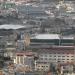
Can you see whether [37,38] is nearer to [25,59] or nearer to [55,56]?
[55,56]

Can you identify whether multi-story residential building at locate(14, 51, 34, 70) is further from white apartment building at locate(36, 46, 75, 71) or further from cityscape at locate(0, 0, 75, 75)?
white apartment building at locate(36, 46, 75, 71)

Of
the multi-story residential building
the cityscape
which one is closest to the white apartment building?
the cityscape

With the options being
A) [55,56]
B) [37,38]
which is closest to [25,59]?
[55,56]

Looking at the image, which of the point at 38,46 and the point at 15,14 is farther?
the point at 15,14

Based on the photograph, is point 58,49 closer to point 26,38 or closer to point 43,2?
point 26,38

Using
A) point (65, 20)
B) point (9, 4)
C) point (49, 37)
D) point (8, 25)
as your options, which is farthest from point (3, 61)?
point (9, 4)

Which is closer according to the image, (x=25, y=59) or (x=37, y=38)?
(x=25, y=59)

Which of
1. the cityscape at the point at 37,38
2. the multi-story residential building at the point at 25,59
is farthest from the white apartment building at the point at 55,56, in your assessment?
the multi-story residential building at the point at 25,59

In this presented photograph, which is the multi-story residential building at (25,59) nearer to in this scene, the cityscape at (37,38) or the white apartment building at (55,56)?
the cityscape at (37,38)
